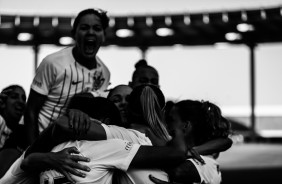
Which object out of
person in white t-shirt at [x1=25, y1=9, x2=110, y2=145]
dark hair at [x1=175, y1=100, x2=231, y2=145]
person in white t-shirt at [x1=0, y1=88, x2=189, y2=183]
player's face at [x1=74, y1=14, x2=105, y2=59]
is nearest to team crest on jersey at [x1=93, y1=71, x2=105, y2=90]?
person in white t-shirt at [x1=25, y1=9, x2=110, y2=145]

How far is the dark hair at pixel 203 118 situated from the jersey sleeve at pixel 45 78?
1.31 m

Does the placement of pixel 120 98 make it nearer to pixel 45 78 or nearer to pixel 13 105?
pixel 45 78

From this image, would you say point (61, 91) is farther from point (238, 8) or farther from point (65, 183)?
point (238, 8)

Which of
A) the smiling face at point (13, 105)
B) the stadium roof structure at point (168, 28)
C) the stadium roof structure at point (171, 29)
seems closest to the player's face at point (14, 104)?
the smiling face at point (13, 105)

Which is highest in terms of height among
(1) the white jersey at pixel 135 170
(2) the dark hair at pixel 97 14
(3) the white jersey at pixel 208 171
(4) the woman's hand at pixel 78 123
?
(2) the dark hair at pixel 97 14

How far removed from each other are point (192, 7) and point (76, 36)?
28.6 m

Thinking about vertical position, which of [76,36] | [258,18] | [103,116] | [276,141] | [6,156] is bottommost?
[276,141]

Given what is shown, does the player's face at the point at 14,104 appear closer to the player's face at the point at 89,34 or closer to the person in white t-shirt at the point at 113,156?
the player's face at the point at 89,34

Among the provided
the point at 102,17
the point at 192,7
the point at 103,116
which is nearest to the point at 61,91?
the point at 102,17

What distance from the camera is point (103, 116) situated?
329 centimetres

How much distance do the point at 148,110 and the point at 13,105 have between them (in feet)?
9.76

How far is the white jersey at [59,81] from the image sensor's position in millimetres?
4629

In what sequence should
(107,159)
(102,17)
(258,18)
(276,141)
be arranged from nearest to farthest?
(107,159) → (102,17) → (258,18) → (276,141)

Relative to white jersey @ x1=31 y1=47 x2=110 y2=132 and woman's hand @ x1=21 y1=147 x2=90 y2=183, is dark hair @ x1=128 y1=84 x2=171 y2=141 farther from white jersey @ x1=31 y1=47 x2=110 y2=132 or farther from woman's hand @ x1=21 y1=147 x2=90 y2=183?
white jersey @ x1=31 y1=47 x2=110 y2=132
